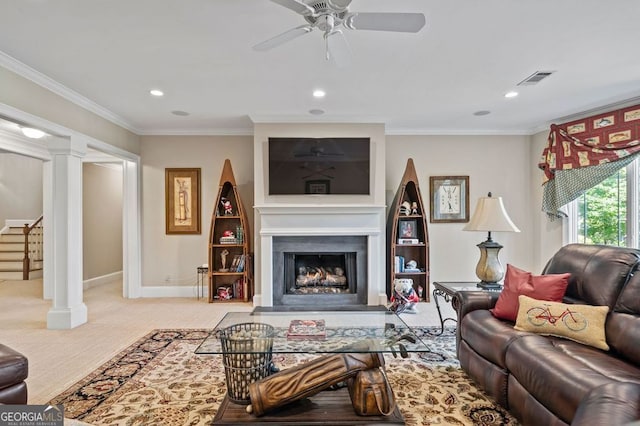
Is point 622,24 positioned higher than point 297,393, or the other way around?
point 622,24

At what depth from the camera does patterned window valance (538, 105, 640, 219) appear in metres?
3.84

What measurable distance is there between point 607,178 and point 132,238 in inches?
247

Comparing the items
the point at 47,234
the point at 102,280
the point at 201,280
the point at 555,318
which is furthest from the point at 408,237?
the point at 102,280

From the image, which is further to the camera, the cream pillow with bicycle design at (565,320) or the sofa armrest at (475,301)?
the sofa armrest at (475,301)

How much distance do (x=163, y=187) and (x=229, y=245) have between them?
1400 mm

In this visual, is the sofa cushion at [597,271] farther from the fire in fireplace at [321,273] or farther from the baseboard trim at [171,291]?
the baseboard trim at [171,291]

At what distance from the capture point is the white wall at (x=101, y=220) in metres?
5.95

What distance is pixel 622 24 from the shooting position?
7.70 feet

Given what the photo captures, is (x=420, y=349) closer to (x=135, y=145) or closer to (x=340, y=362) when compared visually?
(x=340, y=362)

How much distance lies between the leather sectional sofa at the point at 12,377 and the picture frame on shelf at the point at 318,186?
327cm

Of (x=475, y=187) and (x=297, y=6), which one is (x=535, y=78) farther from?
(x=297, y=6)

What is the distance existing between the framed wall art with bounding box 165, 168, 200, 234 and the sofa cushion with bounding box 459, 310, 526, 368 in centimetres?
402

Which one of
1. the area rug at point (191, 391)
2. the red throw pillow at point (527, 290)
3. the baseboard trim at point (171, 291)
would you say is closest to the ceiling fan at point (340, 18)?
the red throw pillow at point (527, 290)

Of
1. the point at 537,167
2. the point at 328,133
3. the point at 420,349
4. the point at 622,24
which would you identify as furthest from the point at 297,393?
the point at 537,167
